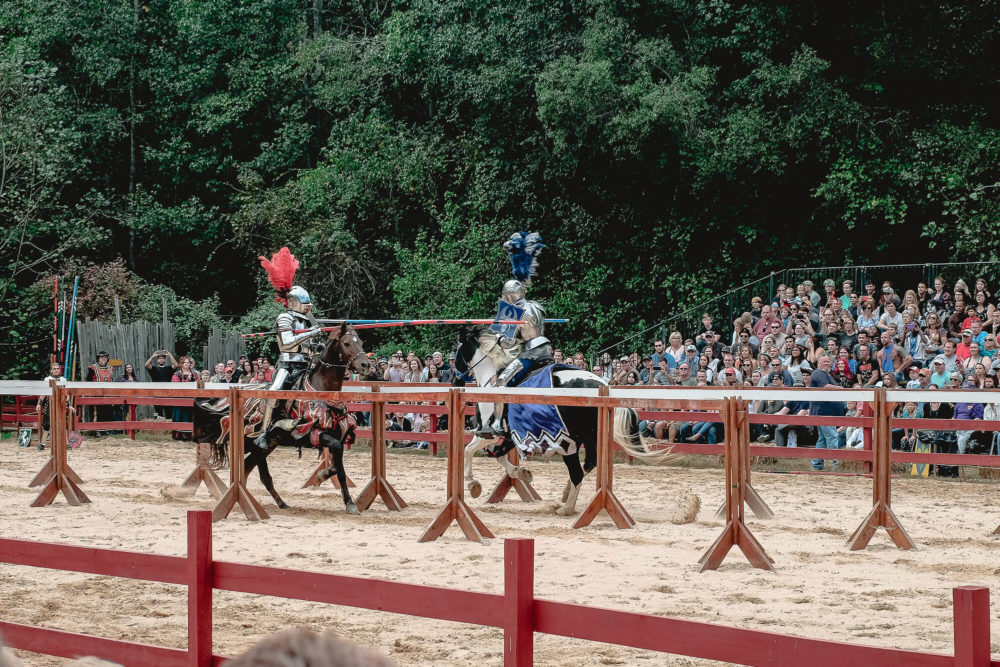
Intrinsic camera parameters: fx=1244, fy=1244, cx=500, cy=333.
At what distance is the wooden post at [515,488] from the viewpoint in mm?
13719

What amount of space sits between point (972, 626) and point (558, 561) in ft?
21.6

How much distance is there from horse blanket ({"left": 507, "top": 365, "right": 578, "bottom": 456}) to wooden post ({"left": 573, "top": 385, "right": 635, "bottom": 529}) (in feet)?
4.42

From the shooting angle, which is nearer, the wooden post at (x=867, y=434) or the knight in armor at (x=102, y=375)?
the wooden post at (x=867, y=434)

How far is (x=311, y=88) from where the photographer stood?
3344 cm

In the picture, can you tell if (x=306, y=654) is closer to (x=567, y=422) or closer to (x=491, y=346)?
(x=567, y=422)

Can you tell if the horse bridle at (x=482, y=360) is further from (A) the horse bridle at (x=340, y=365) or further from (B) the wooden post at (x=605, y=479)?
(B) the wooden post at (x=605, y=479)

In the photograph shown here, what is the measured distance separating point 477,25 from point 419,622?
23.3 metres

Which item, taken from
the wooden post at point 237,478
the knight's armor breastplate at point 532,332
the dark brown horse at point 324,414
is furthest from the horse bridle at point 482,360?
the wooden post at point 237,478

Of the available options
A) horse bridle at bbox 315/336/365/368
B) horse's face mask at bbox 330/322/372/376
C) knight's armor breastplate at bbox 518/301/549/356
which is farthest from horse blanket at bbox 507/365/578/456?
horse bridle at bbox 315/336/365/368

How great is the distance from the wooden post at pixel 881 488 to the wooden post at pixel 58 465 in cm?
822

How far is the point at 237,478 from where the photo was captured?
12.2m

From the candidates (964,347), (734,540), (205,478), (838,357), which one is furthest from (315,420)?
(964,347)

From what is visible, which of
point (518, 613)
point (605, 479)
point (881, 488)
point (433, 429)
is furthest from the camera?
point (433, 429)

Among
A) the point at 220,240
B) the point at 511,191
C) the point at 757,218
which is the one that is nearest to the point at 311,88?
the point at 220,240
